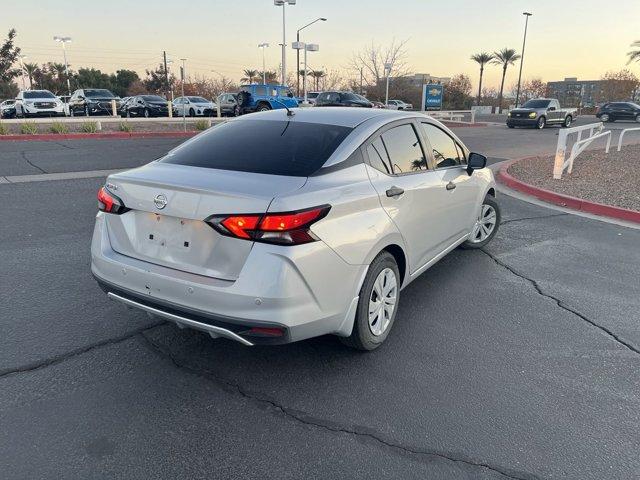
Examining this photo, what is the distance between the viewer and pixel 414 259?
3934 millimetres

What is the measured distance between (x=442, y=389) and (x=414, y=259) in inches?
45.2

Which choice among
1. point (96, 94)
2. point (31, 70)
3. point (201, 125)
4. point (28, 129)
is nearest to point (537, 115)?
point (201, 125)

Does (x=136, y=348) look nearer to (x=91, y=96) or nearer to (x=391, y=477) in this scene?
(x=391, y=477)

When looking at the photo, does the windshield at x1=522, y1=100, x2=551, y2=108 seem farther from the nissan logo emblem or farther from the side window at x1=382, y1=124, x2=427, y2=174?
the nissan logo emblem

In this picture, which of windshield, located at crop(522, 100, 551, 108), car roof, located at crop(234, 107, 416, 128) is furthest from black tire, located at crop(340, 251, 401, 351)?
windshield, located at crop(522, 100, 551, 108)

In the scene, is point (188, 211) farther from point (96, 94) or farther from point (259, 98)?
point (96, 94)

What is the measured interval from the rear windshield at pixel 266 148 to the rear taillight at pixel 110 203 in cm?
48

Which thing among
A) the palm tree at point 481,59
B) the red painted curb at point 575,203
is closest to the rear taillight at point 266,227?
the red painted curb at point 575,203

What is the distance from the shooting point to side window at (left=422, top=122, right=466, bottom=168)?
174 inches

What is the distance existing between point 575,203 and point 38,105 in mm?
26735

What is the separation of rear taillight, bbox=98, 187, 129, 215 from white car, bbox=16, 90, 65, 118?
26.8 meters

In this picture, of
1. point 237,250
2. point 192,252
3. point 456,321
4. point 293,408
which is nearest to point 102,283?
point 192,252

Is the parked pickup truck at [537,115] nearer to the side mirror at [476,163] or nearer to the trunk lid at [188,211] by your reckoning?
the side mirror at [476,163]

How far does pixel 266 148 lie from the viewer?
11.3 feet
